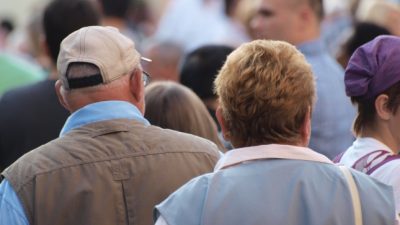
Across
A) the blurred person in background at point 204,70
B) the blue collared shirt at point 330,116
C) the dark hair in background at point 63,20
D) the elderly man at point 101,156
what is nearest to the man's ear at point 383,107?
the elderly man at point 101,156

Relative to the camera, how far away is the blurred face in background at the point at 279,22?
282 inches

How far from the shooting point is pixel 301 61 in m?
3.82

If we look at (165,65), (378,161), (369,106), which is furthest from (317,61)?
(378,161)

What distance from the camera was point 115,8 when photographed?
1009cm

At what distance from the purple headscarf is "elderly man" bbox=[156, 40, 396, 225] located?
63 cm

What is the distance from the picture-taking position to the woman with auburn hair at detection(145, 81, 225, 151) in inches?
206

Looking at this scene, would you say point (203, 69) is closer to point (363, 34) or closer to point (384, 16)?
point (363, 34)

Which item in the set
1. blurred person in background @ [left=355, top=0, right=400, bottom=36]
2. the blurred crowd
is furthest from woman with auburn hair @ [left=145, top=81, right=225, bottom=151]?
blurred person in background @ [left=355, top=0, right=400, bottom=36]

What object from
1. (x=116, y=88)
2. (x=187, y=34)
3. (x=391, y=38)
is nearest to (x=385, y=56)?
(x=391, y=38)

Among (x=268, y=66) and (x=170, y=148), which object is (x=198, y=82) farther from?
(x=268, y=66)

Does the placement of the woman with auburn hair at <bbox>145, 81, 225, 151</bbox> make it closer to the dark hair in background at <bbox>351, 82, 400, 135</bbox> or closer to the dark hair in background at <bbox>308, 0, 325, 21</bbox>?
the dark hair in background at <bbox>351, 82, 400, 135</bbox>

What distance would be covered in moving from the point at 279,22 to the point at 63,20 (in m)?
1.47

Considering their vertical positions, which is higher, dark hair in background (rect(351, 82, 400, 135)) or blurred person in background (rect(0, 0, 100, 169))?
dark hair in background (rect(351, 82, 400, 135))

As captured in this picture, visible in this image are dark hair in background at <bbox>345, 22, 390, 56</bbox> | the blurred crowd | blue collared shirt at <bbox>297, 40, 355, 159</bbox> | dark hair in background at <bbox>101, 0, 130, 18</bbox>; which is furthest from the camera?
dark hair in background at <bbox>101, 0, 130, 18</bbox>
